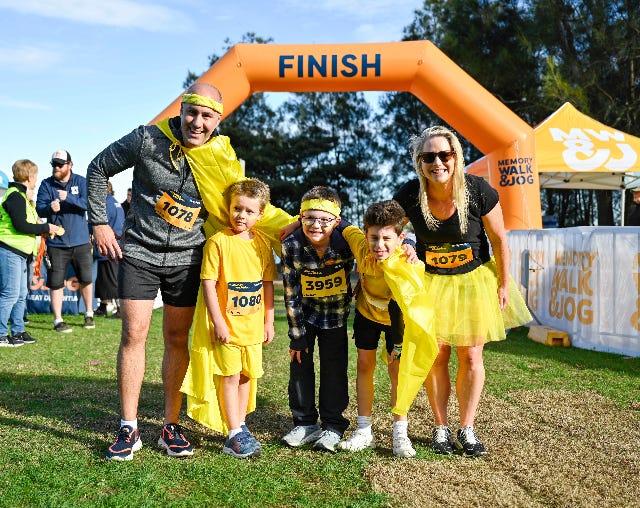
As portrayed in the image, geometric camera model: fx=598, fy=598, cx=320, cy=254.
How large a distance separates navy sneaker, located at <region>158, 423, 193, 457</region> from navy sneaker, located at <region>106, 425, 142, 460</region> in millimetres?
139

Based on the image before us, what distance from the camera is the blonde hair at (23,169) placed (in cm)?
625

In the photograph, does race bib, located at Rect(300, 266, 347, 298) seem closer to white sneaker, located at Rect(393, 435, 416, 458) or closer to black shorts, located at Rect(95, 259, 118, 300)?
white sneaker, located at Rect(393, 435, 416, 458)

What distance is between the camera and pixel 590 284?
6.45 m

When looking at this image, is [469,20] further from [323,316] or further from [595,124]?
[323,316]

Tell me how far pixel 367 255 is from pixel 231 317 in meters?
0.78

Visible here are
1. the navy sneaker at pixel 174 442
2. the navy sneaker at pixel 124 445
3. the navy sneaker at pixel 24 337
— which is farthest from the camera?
the navy sneaker at pixel 24 337

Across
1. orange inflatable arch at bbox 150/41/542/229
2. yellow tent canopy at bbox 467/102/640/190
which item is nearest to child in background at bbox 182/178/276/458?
orange inflatable arch at bbox 150/41/542/229

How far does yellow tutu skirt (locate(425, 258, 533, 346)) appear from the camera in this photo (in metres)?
3.12

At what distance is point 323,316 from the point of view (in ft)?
11.0

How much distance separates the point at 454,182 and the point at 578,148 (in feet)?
30.5

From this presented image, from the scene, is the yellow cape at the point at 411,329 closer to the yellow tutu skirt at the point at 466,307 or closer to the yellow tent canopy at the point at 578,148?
the yellow tutu skirt at the point at 466,307

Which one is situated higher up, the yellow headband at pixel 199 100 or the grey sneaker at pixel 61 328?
the yellow headband at pixel 199 100

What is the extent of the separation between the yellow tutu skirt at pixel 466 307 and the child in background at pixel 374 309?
0.63 ft

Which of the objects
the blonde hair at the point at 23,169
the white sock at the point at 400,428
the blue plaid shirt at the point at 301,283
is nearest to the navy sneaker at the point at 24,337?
the blonde hair at the point at 23,169
